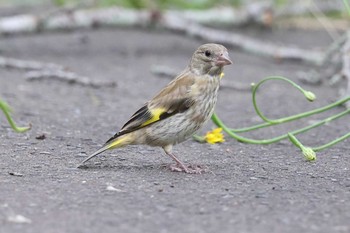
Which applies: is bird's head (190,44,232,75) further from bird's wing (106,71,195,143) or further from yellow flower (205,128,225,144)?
yellow flower (205,128,225,144)

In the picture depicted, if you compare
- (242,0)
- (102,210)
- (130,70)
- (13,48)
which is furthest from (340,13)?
(102,210)

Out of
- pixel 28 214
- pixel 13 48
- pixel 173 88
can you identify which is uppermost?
pixel 173 88

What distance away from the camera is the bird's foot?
4805mm

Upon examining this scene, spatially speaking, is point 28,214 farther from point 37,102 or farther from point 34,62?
point 34,62

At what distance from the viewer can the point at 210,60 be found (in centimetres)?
512

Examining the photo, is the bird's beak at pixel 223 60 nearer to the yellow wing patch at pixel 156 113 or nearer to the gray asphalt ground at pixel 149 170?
the yellow wing patch at pixel 156 113

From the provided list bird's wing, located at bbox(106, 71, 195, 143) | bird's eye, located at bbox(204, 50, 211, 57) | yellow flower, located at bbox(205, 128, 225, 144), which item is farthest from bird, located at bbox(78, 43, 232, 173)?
yellow flower, located at bbox(205, 128, 225, 144)

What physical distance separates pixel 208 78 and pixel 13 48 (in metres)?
4.88

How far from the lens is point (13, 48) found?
9.45 meters

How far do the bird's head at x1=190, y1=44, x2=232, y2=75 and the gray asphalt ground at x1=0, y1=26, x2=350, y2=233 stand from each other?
59 cm

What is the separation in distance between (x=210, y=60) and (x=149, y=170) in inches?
31.8

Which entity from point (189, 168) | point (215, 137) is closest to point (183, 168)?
point (189, 168)

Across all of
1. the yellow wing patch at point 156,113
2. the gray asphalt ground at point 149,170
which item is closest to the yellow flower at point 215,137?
the gray asphalt ground at point 149,170

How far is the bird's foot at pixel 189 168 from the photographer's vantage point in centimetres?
480
